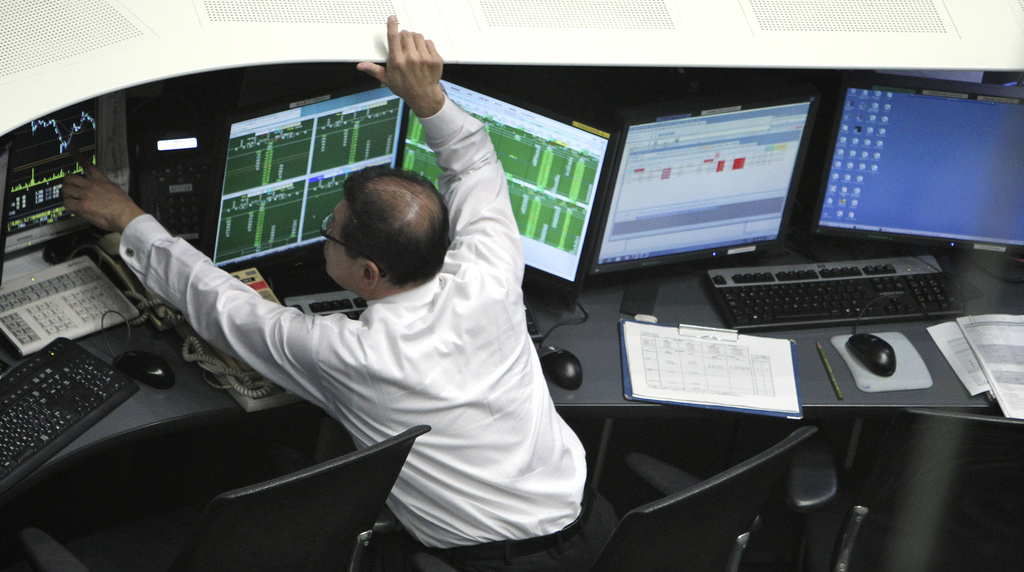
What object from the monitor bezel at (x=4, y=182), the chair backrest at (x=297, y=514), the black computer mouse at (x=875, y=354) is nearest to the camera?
the chair backrest at (x=297, y=514)

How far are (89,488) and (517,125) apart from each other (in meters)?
1.40

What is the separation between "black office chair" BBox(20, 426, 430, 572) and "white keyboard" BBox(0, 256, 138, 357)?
1.70 ft

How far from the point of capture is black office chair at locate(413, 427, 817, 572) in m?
1.75

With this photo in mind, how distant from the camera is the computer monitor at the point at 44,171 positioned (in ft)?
7.33

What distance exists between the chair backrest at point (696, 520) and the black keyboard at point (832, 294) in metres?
0.73

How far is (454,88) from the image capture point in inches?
95.2

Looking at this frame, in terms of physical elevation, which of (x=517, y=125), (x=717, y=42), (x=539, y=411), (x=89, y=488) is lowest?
(x=89, y=488)

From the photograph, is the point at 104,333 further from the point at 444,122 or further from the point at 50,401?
the point at 444,122

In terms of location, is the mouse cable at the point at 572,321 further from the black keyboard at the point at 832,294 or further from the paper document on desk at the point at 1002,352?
the paper document on desk at the point at 1002,352

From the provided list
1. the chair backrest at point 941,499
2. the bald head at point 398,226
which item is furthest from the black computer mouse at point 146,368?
the chair backrest at point 941,499

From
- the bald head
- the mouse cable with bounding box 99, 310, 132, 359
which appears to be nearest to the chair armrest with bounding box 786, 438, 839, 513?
the bald head

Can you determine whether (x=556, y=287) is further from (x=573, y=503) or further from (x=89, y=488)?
(x=89, y=488)

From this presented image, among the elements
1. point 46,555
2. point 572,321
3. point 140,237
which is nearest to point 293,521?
point 46,555

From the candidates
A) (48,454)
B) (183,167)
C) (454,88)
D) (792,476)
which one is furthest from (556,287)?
(48,454)
